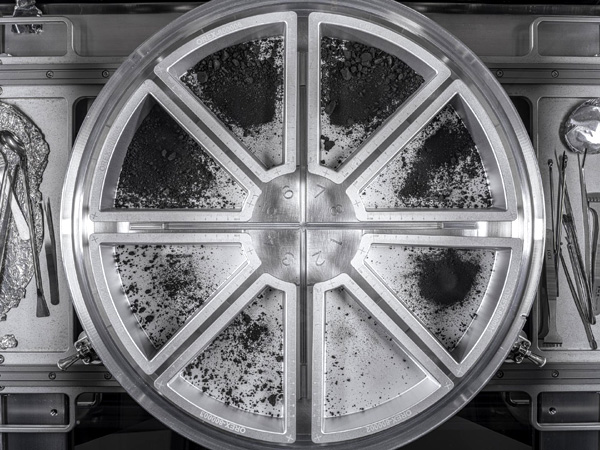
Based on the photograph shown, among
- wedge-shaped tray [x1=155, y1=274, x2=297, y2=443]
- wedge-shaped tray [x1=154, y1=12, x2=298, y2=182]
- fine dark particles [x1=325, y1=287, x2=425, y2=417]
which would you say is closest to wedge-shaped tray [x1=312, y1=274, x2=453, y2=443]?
fine dark particles [x1=325, y1=287, x2=425, y2=417]

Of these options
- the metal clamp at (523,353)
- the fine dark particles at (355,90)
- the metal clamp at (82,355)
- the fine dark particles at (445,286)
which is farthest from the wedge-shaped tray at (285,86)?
the metal clamp at (523,353)

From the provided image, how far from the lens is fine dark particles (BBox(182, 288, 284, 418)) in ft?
4.71

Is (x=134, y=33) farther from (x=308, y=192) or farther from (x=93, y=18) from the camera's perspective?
(x=308, y=192)

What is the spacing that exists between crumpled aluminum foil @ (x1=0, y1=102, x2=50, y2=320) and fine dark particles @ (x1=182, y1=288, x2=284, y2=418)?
2.05ft

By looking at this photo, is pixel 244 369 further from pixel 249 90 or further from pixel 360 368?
pixel 249 90

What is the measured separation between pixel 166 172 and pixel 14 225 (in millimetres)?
554

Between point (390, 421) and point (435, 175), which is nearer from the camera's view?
point (390, 421)

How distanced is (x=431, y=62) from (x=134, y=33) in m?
0.96

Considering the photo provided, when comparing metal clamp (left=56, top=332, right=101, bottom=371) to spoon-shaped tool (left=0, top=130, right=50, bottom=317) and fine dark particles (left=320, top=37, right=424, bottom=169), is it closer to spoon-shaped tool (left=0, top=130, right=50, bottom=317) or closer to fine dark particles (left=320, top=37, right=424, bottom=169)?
spoon-shaped tool (left=0, top=130, right=50, bottom=317)

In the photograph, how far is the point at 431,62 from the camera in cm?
136

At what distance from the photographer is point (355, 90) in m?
1.46

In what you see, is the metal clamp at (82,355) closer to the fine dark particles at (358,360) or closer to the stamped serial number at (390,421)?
the fine dark particles at (358,360)

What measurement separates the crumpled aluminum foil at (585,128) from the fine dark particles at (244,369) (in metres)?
1.09

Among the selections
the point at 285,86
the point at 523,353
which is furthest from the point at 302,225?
the point at 523,353
